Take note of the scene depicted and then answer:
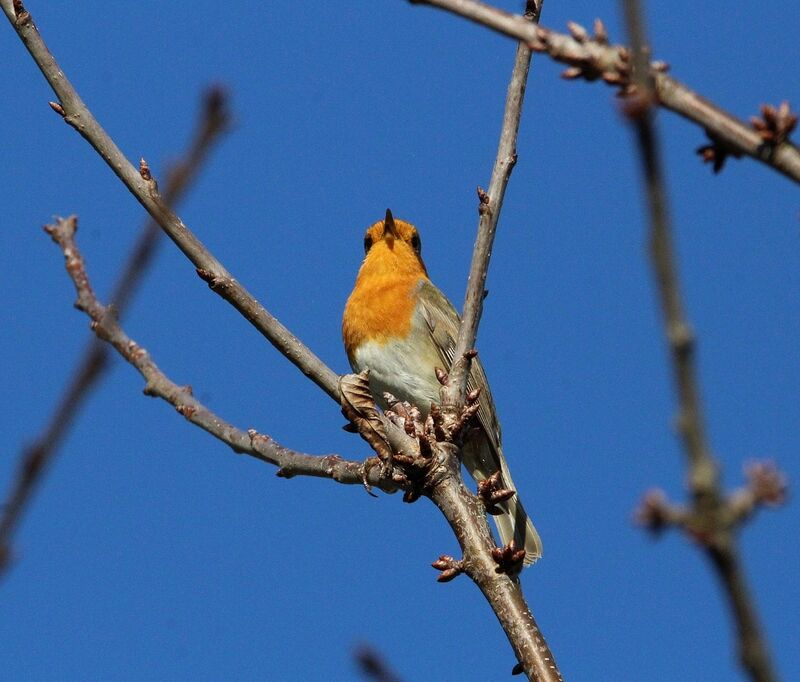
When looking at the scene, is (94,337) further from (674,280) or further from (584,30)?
(584,30)

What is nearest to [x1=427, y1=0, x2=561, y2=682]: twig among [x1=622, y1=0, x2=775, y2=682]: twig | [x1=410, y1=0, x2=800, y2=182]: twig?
[x1=410, y1=0, x2=800, y2=182]: twig

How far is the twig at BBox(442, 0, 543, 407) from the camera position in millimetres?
4691

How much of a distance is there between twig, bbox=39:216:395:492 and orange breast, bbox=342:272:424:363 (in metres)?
3.74

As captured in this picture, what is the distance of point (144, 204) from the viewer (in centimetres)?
434

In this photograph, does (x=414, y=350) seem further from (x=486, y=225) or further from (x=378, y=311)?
(x=486, y=225)

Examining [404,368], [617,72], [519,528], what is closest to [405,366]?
[404,368]

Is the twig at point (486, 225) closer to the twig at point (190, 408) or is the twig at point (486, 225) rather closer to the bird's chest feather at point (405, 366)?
the twig at point (190, 408)

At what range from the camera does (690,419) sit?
3.76 ft

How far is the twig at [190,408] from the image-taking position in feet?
11.3

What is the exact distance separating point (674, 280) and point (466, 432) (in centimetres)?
364

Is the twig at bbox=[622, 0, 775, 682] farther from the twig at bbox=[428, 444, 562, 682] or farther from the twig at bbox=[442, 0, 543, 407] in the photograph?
the twig at bbox=[442, 0, 543, 407]

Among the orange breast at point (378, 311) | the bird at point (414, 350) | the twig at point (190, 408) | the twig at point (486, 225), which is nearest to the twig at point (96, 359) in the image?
the twig at point (190, 408)

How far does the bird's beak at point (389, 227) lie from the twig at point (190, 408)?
5245mm

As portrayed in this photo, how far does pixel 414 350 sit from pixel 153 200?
13.3 feet
